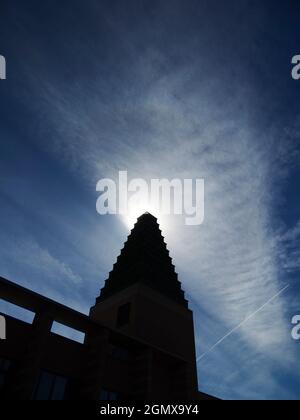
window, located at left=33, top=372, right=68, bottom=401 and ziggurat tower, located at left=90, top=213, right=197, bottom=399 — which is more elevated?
ziggurat tower, located at left=90, top=213, right=197, bottom=399

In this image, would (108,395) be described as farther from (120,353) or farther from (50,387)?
(50,387)

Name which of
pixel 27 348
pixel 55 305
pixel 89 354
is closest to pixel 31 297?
pixel 55 305

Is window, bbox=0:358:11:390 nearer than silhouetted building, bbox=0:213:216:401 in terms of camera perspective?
Yes

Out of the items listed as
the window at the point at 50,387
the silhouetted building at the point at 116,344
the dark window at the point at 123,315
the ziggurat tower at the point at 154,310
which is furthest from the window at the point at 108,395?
the dark window at the point at 123,315

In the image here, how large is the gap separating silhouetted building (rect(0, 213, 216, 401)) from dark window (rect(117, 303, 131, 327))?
105 millimetres

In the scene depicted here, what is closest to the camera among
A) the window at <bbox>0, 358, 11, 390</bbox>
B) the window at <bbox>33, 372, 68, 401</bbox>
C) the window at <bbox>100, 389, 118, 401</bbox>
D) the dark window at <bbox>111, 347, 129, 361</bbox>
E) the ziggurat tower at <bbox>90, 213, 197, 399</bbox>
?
the window at <bbox>0, 358, 11, 390</bbox>

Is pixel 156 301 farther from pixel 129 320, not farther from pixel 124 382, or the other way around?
pixel 124 382

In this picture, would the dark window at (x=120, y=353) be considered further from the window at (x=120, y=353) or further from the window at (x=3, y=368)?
the window at (x=3, y=368)

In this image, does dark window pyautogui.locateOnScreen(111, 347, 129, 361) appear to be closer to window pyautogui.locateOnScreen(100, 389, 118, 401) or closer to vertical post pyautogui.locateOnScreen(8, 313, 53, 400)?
window pyautogui.locateOnScreen(100, 389, 118, 401)

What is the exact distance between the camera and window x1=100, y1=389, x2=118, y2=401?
22.8m

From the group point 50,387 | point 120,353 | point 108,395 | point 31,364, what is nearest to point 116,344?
point 120,353

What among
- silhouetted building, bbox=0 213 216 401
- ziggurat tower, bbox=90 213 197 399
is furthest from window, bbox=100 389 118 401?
ziggurat tower, bbox=90 213 197 399

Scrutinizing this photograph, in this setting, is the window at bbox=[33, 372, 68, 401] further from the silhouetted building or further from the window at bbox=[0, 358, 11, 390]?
the window at bbox=[0, 358, 11, 390]

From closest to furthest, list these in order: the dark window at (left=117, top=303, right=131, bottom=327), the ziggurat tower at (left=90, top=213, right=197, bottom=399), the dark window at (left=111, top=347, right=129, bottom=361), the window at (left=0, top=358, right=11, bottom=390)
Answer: the window at (left=0, top=358, right=11, bottom=390) → the dark window at (left=111, top=347, right=129, bottom=361) → the ziggurat tower at (left=90, top=213, right=197, bottom=399) → the dark window at (left=117, top=303, right=131, bottom=327)
